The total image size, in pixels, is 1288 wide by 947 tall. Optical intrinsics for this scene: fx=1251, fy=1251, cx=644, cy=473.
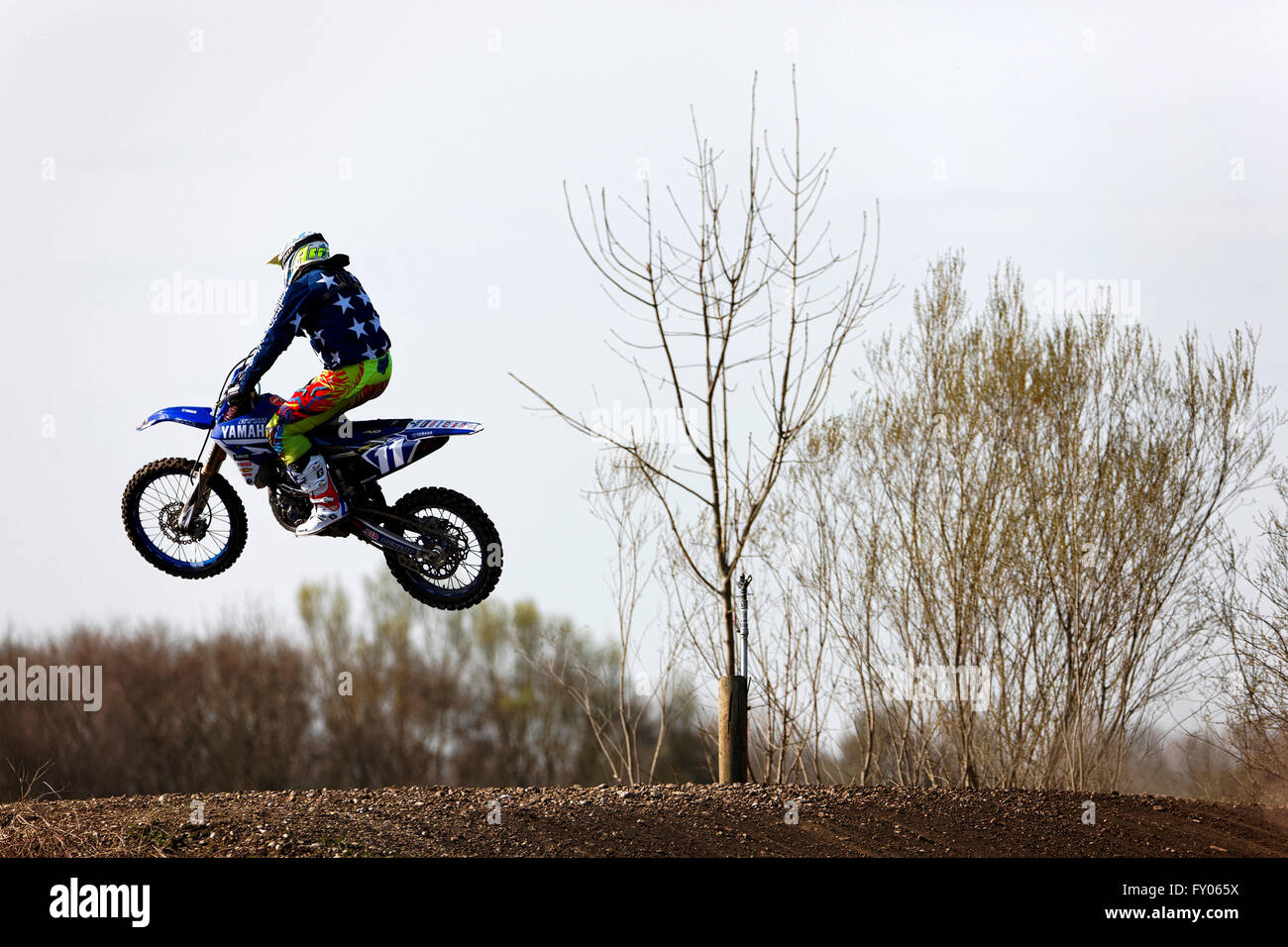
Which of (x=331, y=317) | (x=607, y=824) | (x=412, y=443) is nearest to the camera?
(x=331, y=317)

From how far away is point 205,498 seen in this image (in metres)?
6.37

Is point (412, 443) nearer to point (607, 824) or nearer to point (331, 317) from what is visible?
point (331, 317)

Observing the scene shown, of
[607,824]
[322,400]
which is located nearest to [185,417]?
[322,400]

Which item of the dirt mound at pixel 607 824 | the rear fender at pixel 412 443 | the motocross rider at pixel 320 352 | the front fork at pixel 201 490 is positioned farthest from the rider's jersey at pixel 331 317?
the dirt mound at pixel 607 824

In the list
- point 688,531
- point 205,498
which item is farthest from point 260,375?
point 688,531

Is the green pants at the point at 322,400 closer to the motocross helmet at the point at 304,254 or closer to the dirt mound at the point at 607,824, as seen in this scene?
the motocross helmet at the point at 304,254

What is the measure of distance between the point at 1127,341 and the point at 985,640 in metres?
4.04

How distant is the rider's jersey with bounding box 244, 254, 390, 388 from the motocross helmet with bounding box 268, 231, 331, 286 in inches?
1.3

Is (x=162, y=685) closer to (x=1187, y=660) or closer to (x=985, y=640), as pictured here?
(x=985, y=640)

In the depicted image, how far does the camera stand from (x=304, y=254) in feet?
18.6

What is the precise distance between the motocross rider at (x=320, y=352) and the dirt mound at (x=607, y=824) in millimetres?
2353

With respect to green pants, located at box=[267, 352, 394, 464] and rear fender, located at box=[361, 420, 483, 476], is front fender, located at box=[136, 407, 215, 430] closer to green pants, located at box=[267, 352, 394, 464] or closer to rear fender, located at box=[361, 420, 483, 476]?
green pants, located at box=[267, 352, 394, 464]

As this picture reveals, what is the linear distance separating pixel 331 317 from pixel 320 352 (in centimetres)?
18

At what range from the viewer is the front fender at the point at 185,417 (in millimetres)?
6133
